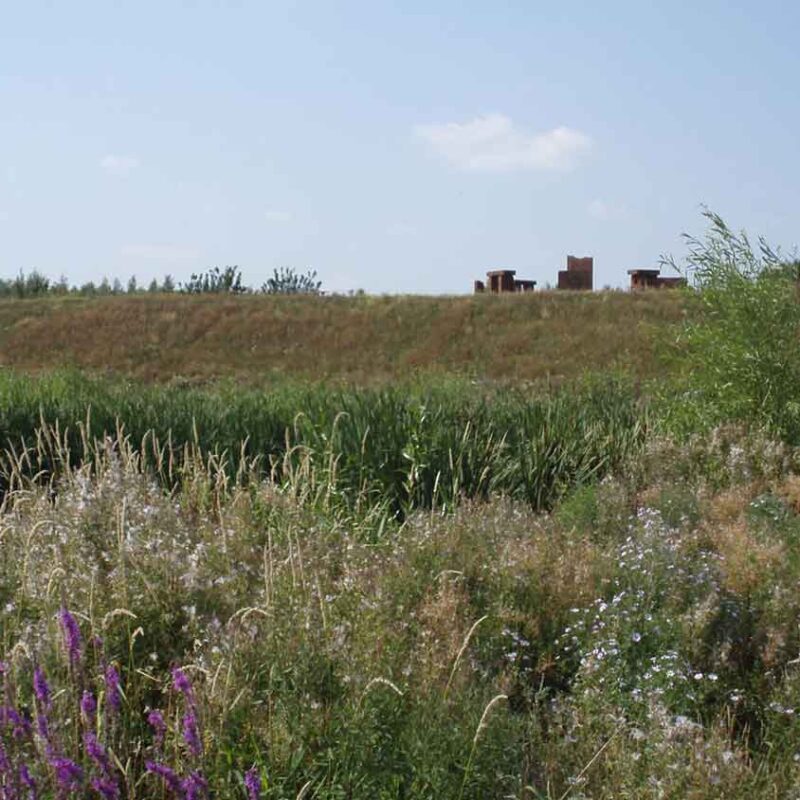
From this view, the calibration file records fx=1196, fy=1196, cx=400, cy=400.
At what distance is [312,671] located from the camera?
4.09 m

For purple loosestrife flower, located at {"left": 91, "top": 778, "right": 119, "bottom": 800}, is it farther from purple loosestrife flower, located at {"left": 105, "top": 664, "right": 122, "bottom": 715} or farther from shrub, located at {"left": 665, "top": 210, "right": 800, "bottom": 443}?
shrub, located at {"left": 665, "top": 210, "right": 800, "bottom": 443}

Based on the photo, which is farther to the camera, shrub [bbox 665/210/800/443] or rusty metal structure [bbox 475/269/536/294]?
rusty metal structure [bbox 475/269/536/294]

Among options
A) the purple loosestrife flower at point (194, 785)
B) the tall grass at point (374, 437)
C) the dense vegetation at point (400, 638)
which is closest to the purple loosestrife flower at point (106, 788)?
the dense vegetation at point (400, 638)

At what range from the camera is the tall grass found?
8.61m

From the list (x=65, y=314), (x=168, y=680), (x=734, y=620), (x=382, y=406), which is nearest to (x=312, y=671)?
(x=168, y=680)

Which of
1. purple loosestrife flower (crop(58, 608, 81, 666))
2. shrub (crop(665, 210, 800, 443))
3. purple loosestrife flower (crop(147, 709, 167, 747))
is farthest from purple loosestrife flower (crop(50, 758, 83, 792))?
shrub (crop(665, 210, 800, 443))

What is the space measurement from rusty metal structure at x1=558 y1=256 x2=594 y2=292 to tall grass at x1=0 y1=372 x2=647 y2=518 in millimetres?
22715

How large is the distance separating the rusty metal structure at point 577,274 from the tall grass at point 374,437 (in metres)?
22.7

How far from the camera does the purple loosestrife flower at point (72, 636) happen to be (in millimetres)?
3574

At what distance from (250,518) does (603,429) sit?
4621 millimetres

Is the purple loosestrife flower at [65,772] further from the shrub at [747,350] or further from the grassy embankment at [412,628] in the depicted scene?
the shrub at [747,350]

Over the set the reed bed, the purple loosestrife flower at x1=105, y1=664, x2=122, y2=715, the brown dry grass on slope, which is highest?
the brown dry grass on slope

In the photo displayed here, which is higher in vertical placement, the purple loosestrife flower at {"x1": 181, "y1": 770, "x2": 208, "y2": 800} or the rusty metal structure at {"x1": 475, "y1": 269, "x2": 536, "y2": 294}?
the rusty metal structure at {"x1": 475, "y1": 269, "x2": 536, "y2": 294}

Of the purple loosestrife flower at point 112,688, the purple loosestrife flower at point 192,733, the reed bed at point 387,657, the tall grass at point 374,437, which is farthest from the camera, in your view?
the tall grass at point 374,437
